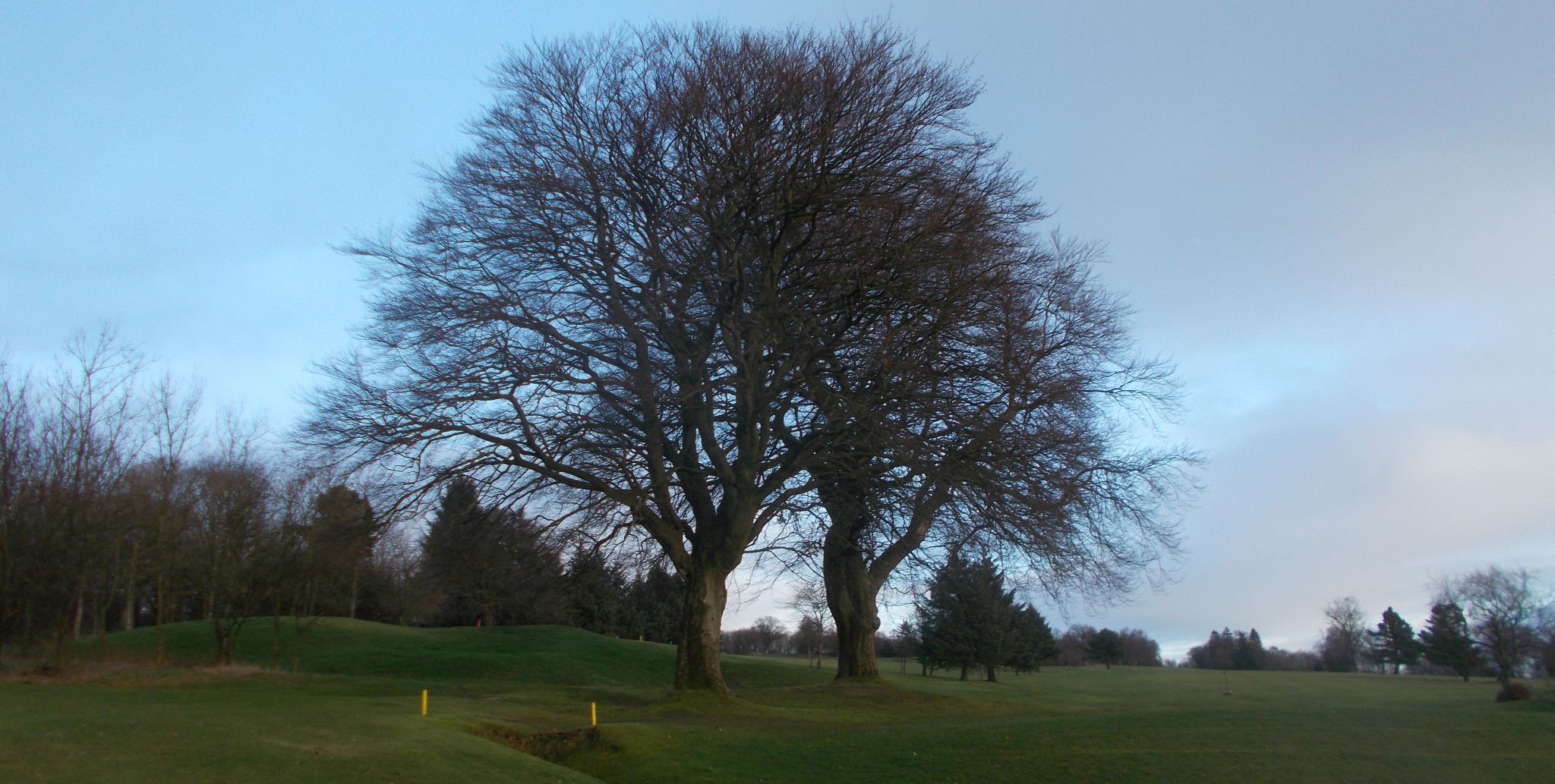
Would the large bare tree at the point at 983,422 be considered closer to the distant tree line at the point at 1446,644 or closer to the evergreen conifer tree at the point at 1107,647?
the distant tree line at the point at 1446,644

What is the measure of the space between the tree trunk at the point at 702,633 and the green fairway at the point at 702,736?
660mm

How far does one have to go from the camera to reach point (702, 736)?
642 inches

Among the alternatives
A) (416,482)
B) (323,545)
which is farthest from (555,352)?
(323,545)

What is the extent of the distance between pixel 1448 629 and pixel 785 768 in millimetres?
49851

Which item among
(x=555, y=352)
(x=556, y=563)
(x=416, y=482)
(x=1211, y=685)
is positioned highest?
(x=555, y=352)

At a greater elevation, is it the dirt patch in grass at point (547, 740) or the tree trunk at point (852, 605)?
the tree trunk at point (852, 605)

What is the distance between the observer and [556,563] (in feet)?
66.6

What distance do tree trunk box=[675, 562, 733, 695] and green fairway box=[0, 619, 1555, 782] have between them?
660 mm

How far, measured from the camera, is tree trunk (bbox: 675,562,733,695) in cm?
2033

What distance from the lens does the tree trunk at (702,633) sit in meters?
20.3

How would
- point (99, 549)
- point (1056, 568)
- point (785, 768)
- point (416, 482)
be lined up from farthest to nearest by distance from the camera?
1. point (99, 549)
2. point (1056, 568)
3. point (416, 482)
4. point (785, 768)

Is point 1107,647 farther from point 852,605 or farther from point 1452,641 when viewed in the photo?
point 852,605

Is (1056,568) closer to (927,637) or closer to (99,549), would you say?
(99,549)

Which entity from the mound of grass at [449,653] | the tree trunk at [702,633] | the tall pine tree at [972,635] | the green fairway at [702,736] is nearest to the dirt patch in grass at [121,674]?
the green fairway at [702,736]
